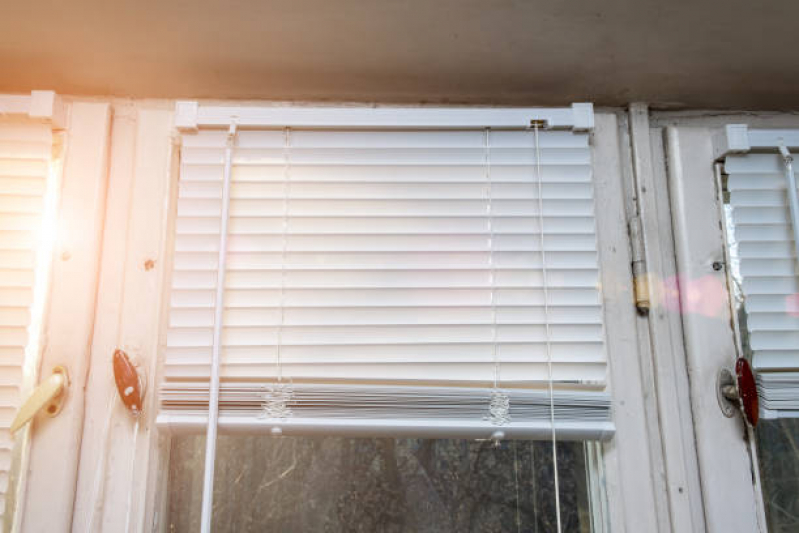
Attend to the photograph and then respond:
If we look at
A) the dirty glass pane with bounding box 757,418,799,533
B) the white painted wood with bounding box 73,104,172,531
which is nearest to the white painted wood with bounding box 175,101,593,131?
the white painted wood with bounding box 73,104,172,531

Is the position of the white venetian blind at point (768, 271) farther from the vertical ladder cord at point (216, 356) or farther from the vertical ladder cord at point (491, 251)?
the vertical ladder cord at point (216, 356)

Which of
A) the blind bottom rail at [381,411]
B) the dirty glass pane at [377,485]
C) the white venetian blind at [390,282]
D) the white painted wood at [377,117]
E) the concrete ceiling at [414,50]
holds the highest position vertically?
the concrete ceiling at [414,50]

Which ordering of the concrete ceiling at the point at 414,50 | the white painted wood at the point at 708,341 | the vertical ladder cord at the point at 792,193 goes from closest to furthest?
the concrete ceiling at the point at 414,50 < the white painted wood at the point at 708,341 < the vertical ladder cord at the point at 792,193

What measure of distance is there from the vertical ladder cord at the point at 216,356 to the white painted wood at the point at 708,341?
1.19m

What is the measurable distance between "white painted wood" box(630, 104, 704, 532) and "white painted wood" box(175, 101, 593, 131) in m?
0.21

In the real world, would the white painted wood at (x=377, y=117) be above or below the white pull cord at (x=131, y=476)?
above

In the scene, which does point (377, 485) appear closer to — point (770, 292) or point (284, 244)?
point (284, 244)

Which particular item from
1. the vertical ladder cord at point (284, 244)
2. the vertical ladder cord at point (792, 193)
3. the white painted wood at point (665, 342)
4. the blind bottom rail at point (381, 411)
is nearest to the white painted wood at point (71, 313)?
the blind bottom rail at point (381, 411)

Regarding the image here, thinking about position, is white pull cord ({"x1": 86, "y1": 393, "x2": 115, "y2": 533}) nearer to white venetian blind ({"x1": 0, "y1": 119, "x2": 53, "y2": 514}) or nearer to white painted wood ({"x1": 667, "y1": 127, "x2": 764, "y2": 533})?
white venetian blind ({"x1": 0, "y1": 119, "x2": 53, "y2": 514})

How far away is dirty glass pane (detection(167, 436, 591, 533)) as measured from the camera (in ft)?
4.33

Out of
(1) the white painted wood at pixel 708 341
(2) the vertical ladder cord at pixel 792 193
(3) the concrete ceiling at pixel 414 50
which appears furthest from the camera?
(2) the vertical ladder cord at pixel 792 193

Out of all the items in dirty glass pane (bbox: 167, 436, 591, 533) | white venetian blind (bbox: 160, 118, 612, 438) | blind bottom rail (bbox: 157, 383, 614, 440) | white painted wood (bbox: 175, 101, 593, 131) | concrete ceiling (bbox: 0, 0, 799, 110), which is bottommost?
dirty glass pane (bbox: 167, 436, 591, 533)

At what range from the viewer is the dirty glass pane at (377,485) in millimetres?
1319

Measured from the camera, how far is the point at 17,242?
1.32m
